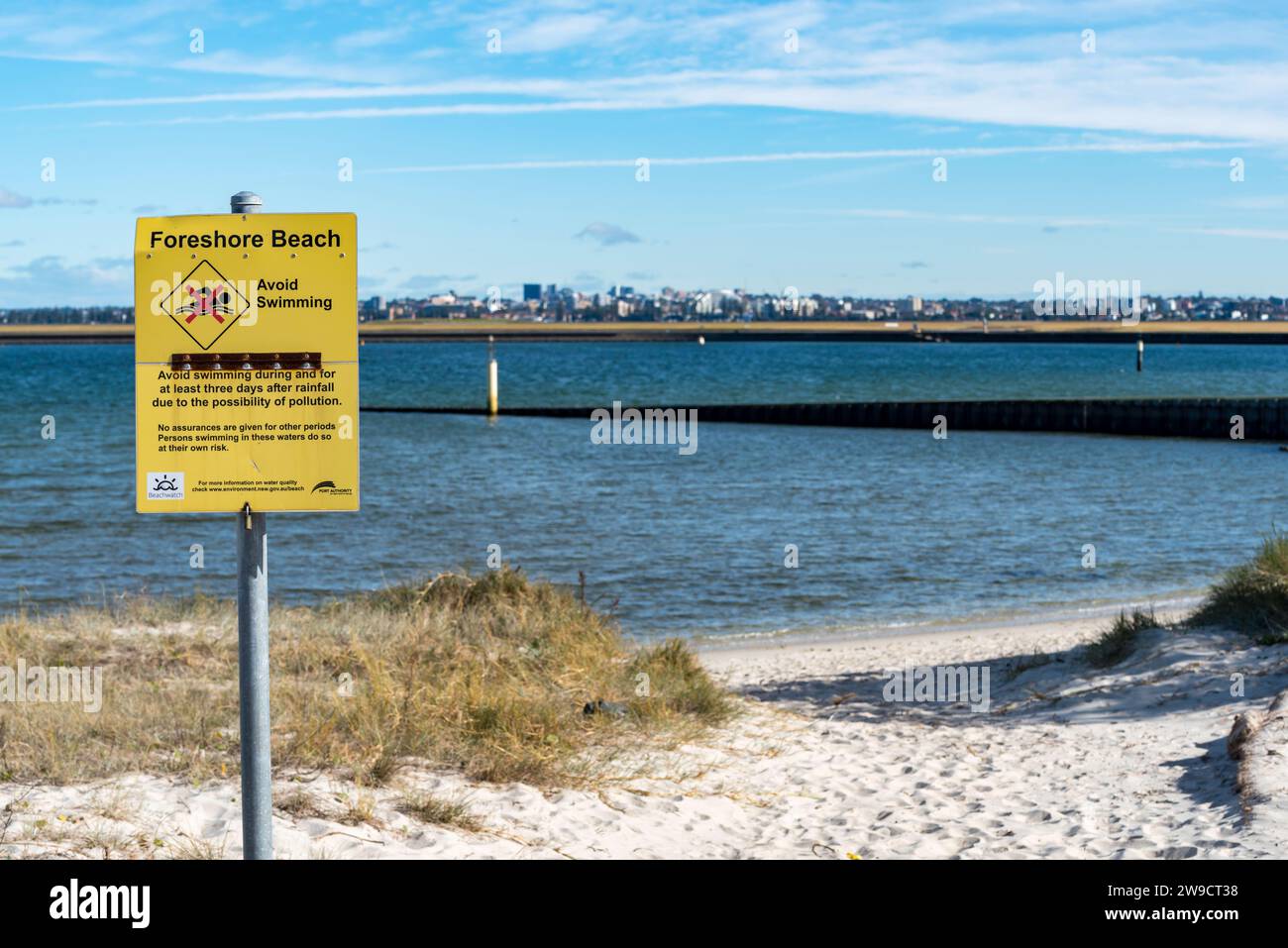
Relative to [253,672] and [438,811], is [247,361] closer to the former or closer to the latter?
[253,672]

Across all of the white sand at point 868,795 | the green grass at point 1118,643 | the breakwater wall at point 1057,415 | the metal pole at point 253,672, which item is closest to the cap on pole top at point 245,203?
the metal pole at point 253,672

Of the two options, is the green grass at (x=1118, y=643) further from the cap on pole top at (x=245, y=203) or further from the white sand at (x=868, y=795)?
the cap on pole top at (x=245, y=203)

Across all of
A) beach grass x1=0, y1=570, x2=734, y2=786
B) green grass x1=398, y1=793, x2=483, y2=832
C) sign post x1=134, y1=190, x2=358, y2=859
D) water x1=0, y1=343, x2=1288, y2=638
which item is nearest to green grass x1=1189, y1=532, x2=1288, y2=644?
beach grass x1=0, y1=570, x2=734, y2=786

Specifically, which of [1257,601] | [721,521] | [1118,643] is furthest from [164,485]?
[721,521]

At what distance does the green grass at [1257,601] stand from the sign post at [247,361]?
10819mm

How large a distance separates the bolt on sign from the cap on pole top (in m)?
0.05

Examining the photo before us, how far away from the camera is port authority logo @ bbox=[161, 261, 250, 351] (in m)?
4.49

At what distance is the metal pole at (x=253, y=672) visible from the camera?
4.52 metres

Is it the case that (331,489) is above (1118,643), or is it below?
above

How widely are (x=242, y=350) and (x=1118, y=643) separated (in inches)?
448

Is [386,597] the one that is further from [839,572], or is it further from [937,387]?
[937,387]

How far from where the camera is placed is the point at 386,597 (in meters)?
16.0

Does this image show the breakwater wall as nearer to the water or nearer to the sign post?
the water

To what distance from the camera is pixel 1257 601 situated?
1376 cm
